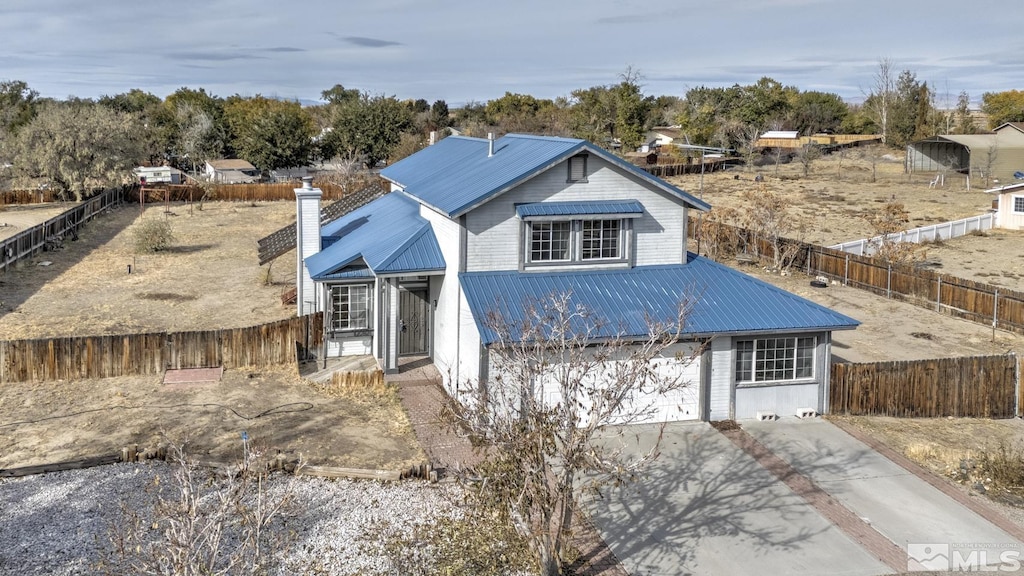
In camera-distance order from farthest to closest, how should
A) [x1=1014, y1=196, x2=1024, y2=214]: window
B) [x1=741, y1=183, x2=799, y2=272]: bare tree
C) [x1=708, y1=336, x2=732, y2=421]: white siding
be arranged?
1. [x1=1014, y1=196, x2=1024, y2=214]: window
2. [x1=741, y1=183, x2=799, y2=272]: bare tree
3. [x1=708, y1=336, x2=732, y2=421]: white siding

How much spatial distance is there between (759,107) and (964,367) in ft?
266

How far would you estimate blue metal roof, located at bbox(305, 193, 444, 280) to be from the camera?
22078 millimetres

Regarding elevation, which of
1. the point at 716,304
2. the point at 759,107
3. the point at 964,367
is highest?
the point at 759,107

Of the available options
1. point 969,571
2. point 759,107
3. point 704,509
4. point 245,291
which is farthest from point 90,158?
point 759,107

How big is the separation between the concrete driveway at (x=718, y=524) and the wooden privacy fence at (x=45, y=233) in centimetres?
3073

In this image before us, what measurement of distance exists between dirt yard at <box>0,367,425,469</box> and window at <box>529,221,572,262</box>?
500 centimetres

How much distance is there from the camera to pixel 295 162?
265ft

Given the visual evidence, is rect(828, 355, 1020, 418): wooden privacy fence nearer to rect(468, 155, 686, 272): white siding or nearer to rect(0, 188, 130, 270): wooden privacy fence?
rect(468, 155, 686, 272): white siding

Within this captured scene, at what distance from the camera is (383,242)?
24125 mm

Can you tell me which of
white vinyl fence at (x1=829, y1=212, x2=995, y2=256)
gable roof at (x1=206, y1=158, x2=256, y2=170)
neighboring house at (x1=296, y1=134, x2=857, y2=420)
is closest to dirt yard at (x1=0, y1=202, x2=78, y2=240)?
gable roof at (x1=206, y1=158, x2=256, y2=170)

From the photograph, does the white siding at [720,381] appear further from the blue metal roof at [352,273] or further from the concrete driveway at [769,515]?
the blue metal roof at [352,273]

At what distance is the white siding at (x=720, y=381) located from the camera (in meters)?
19.5

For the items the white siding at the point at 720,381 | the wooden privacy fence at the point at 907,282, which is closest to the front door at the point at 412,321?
the white siding at the point at 720,381

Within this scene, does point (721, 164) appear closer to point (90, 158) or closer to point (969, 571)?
point (90, 158)
